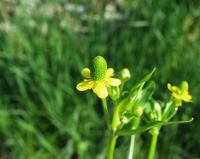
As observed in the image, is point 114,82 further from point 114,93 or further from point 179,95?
point 179,95

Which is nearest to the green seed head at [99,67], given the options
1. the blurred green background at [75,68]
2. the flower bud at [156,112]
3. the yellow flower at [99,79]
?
the yellow flower at [99,79]

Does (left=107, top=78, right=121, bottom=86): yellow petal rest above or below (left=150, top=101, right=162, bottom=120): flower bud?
above

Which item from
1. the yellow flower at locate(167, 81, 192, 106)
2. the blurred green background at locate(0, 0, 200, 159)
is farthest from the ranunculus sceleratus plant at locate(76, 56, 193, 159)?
the blurred green background at locate(0, 0, 200, 159)

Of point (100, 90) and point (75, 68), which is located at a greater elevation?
point (75, 68)

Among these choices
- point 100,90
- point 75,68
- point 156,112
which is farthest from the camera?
point 75,68

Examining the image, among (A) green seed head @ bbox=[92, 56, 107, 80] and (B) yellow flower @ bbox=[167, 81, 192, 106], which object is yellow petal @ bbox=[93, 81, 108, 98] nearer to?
(A) green seed head @ bbox=[92, 56, 107, 80]

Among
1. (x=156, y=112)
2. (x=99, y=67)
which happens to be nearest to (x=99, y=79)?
(x=99, y=67)

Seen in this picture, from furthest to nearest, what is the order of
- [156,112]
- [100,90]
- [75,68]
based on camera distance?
[75,68]
[156,112]
[100,90]
